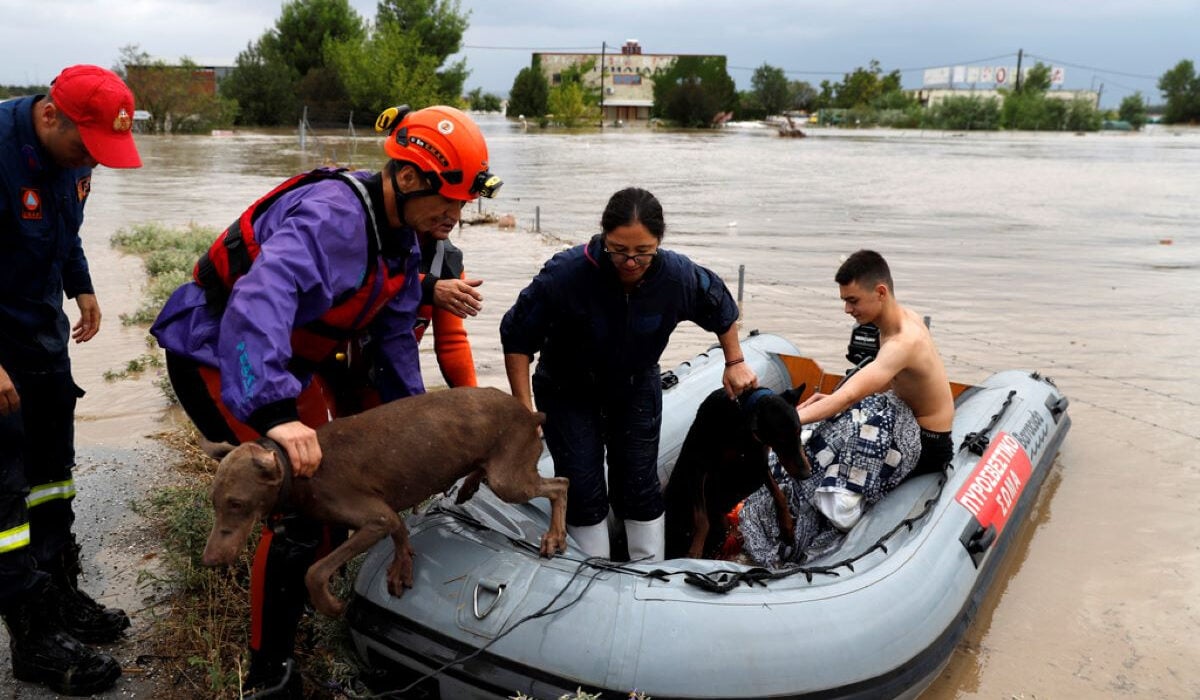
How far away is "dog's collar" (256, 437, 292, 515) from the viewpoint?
2.57 meters

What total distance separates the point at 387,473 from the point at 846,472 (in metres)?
2.24

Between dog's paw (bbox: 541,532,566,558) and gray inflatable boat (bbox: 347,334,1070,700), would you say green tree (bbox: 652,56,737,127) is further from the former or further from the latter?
dog's paw (bbox: 541,532,566,558)

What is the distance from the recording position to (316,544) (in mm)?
2949

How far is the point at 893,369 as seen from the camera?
4016 millimetres

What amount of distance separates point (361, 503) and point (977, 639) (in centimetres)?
304

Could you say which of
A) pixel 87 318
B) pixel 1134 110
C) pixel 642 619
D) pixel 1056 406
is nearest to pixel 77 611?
pixel 87 318

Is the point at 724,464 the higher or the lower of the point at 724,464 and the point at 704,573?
the higher

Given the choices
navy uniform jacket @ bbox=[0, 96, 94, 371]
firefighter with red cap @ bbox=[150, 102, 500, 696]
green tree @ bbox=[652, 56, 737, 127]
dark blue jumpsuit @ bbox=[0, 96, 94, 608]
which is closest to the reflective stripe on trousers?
dark blue jumpsuit @ bbox=[0, 96, 94, 608]

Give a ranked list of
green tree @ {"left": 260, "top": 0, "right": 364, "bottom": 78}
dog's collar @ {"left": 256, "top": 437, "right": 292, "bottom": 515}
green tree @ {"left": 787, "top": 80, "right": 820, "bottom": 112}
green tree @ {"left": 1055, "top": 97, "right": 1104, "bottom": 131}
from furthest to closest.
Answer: green tree @ {"left": 787, "top": 80, "right": 820, "bottom": 112}
green tree @ {"left": 1055, "top": 97, "right": 1104, "bottom": 131}
green tree @ {"left": 260, "top": 0, "right": 364, "bottom": 78}
dog's collar @ {"left": 256, "top": 437, "right": 292, "bottom": 515}

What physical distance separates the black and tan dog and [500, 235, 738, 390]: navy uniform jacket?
1.26 ft

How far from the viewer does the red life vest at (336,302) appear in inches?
110

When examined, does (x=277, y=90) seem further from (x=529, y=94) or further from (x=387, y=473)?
(x=387, y=473)

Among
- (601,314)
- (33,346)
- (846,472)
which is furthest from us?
(846,472)

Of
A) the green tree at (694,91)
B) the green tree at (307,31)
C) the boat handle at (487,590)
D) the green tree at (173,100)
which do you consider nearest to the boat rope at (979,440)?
the boat handle at (487,590)
